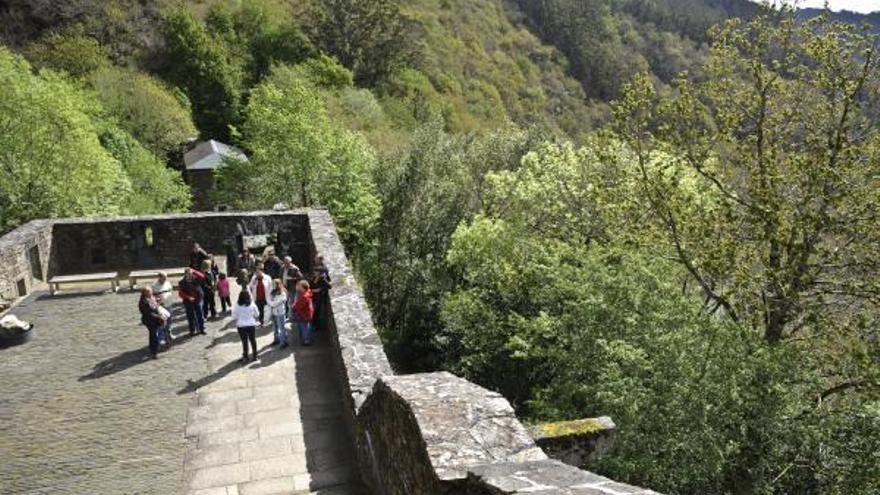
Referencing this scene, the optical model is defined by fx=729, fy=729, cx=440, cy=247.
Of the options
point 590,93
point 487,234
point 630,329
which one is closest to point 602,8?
point 590,93

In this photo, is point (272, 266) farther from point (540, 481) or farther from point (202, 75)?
point (202, 75)

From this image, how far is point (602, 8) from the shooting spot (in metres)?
146

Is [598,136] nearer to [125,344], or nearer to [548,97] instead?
[125,344]

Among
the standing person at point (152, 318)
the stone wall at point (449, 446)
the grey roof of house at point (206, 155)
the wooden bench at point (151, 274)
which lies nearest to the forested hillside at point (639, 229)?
the grey roof of house at point (206, 155)

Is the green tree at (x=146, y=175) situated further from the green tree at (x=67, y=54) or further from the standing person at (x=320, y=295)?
the standing person at (x=320, y=295)

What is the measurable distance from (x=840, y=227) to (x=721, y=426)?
5.02 meters

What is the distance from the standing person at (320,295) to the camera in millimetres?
12305

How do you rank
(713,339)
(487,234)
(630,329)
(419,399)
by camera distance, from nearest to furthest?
(419,399) → (713,339) → (630,329) → (487,234)

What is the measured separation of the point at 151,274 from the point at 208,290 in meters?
3.16

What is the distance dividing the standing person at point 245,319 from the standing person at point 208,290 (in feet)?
7.67

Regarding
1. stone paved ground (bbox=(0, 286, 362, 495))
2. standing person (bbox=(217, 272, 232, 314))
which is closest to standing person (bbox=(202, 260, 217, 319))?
standing person (bbox=(217, 272, 232, 314))

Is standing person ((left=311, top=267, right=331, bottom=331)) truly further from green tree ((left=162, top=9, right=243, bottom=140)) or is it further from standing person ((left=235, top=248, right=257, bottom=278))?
green tree ((left=162, top=9, right=243, bottom=140))

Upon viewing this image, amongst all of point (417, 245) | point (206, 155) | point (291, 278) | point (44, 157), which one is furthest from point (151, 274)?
point (206, 155)

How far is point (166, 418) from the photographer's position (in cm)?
990
